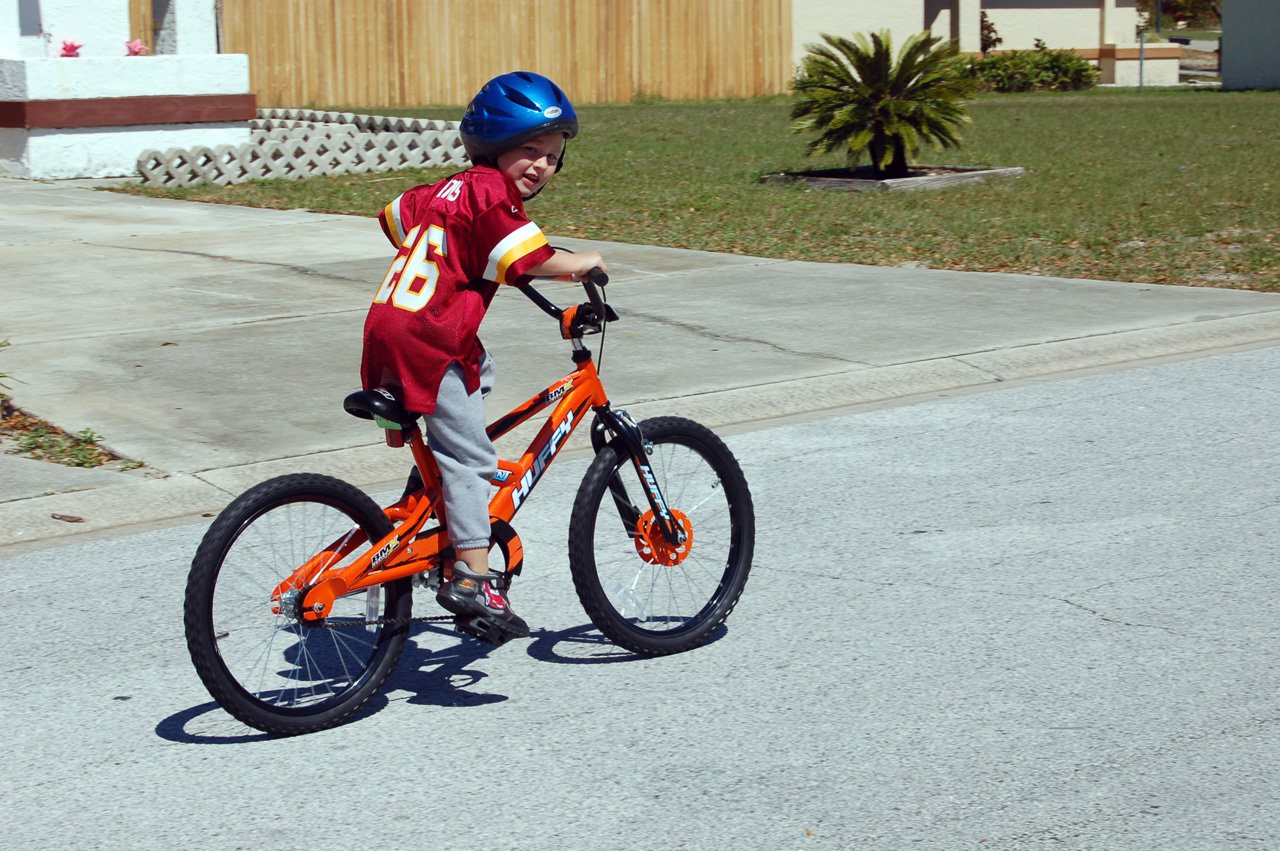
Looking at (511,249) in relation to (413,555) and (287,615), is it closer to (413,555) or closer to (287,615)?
(413,555)

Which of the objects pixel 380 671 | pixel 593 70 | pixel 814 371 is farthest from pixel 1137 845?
pixel 593 70

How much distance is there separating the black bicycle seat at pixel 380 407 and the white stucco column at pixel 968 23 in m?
38.6

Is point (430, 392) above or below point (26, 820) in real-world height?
above

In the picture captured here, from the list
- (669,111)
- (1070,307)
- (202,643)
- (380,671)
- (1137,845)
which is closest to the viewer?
(1137,845)

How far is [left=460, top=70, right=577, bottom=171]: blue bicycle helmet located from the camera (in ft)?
13.3

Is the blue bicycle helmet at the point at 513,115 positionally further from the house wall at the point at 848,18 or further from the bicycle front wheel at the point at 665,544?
the house wall at the point at 848,18

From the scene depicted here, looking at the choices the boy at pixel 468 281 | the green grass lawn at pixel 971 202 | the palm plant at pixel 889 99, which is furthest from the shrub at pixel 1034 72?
the boy at pixel 468 281

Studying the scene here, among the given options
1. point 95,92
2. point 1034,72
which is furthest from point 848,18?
point 95,92

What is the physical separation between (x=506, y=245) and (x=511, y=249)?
18 millimetres

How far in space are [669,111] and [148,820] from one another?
2625 centimetres

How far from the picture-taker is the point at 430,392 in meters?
4.01

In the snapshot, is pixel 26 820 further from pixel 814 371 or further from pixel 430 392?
pixel 814 371

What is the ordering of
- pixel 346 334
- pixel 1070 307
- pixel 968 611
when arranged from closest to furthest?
pixel 968 611 → pixel 346 334 → pixel 1070 307

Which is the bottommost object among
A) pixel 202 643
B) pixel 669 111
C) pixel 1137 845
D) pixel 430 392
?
pixel 1137 845
